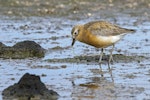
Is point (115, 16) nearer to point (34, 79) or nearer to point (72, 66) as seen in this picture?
point (72, 66)

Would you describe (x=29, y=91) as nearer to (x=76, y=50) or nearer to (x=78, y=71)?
(x=78, y=71)

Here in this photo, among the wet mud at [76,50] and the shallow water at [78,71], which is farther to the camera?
the wet mud at [76,50]

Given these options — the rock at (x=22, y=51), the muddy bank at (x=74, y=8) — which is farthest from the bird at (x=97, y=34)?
the muddy bank at (x=74, y=8)

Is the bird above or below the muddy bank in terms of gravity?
above

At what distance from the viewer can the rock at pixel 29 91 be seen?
10.2m

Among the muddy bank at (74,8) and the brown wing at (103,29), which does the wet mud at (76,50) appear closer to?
the muddy bank at (74,8)

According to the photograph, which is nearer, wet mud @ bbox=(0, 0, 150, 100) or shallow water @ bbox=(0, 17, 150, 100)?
shallow water @ bbox=(0, 17, 150, 100)

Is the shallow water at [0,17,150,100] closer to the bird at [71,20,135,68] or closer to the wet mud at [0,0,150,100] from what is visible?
the wet mud at [0,0,150,100]

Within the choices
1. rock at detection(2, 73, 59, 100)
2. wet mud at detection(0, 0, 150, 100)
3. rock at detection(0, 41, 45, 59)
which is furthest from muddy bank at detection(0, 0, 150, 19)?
rock at detection(2, 73, 59, 100)

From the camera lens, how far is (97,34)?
14.0 metres

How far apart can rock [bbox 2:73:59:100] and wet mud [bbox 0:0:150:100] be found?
25cm

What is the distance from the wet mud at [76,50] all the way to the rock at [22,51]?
234 mm

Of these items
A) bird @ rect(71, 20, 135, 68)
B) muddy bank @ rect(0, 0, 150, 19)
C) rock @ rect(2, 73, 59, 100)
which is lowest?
muddy bank @ rect(0, 0, 150, 19)

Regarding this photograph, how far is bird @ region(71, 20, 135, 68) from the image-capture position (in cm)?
1388
